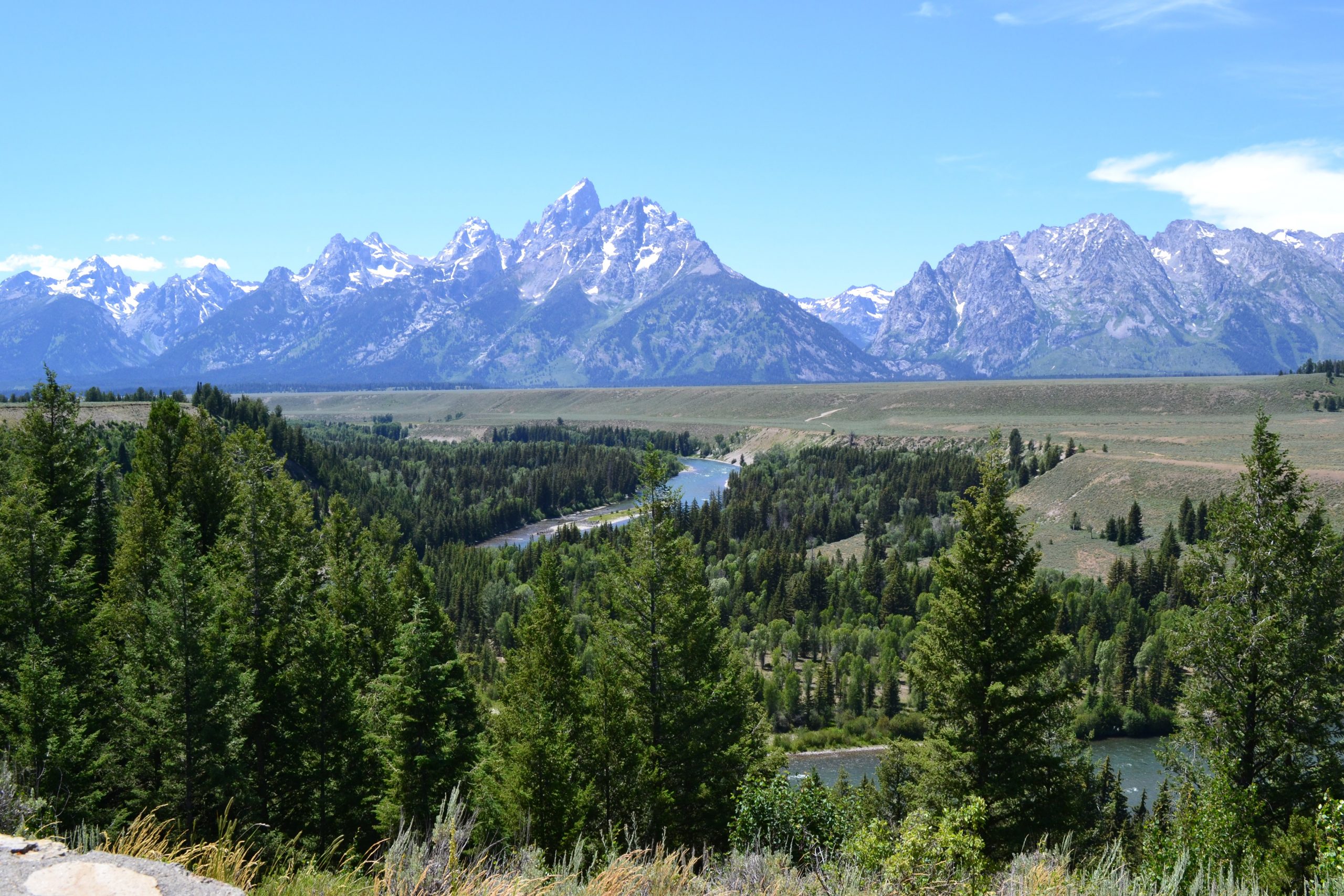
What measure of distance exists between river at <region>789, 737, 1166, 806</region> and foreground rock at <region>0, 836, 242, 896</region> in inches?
2346

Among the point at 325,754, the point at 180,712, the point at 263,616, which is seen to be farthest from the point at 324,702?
the point at 263,616

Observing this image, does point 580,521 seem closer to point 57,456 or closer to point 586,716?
point 57,456

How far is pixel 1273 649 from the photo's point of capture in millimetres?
21781

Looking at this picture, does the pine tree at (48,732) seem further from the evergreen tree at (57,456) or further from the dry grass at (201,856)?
the dry grass at (201,856)

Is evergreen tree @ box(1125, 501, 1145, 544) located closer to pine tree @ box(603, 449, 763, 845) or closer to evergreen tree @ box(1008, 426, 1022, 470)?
evergreen tree @ box(1008, 426, 1022, 470)

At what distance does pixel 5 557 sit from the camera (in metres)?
29.5

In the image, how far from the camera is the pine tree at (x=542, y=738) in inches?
936

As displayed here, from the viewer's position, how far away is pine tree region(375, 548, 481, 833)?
90.1 ft

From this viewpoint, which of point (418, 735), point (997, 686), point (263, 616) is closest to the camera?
point (997, 686)

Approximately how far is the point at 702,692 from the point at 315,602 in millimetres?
18496

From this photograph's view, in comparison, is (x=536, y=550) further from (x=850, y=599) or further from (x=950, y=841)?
(x=950, y=841)

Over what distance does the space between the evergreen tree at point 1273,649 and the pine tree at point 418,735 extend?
75.6ft

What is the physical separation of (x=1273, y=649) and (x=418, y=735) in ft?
83.7

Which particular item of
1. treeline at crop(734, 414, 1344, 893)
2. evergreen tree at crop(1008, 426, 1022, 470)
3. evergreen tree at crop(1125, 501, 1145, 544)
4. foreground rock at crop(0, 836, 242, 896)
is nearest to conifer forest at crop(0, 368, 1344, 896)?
treeline at crop(734, 414, 1344, 893)
